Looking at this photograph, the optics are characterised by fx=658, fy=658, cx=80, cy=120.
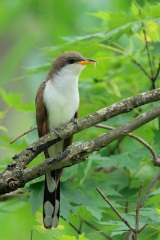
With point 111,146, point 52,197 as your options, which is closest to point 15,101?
point 111,146

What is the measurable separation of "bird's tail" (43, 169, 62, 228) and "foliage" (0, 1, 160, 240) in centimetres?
6

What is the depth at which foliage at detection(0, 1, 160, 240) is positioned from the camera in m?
4.32

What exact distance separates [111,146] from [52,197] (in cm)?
95

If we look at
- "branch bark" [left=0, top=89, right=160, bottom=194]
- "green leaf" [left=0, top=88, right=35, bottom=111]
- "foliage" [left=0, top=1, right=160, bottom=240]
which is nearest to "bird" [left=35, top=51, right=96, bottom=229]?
"foliage" [left=0, top=1, right=160, bottom=240]

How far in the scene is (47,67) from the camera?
17.2ft

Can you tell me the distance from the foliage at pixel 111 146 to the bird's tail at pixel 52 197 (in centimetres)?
6

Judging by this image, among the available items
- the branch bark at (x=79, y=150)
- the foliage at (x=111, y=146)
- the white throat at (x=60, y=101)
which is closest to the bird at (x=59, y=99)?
the white throat at (x=60, y=101)

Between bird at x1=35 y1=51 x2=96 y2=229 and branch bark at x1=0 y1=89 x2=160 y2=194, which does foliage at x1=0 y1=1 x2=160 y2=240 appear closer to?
bird at x1=35 y1=51 x2=96 y2=229

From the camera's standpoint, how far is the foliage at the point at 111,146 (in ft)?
14.2

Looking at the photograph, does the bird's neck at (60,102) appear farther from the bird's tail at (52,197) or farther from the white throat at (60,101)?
the bird's tail at (52,197)

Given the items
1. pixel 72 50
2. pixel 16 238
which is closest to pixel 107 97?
pixel 72 50

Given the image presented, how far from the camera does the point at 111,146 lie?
5.23 m

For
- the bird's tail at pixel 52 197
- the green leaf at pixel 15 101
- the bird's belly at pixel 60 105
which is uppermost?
the green leaf at pixel 15 101

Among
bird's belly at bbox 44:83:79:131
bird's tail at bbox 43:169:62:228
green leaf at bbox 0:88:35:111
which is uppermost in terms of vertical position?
green leaf at bbox 0:88:35:111
